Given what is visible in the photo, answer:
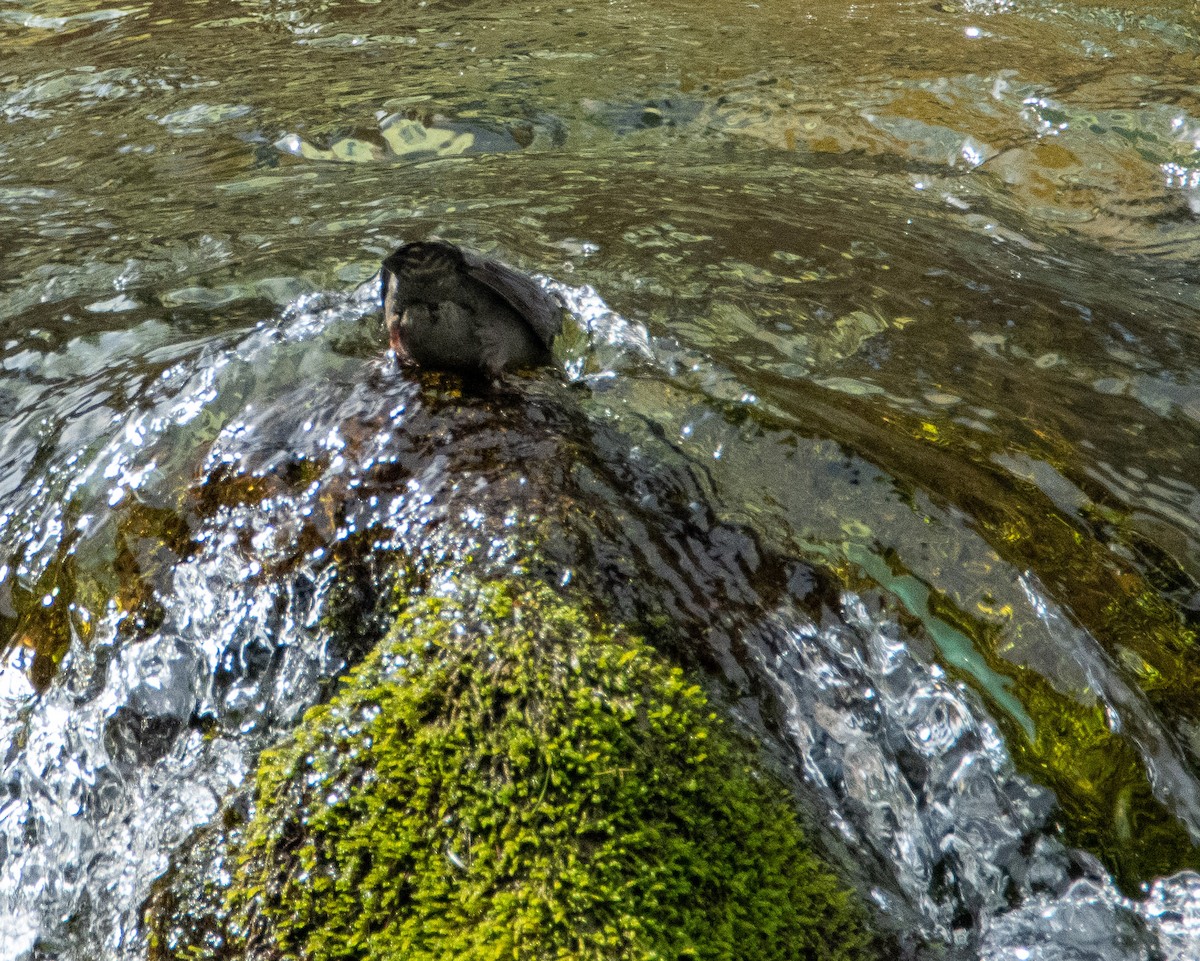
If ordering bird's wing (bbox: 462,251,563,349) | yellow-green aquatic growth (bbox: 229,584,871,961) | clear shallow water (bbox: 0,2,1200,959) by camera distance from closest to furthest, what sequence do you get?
yellow-green aquatic growth (bbox: 229,584,871,961) < clear shallow water (bbox: 0,2,1200,959) < bird's wing (bbox: 462,251,563,349)

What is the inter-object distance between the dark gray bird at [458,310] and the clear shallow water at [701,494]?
0.16 metres

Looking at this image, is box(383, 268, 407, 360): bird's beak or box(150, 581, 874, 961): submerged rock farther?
box(383, 268, 407, 360): bird's beak

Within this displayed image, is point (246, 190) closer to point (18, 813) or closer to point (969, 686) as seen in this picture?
point (18, 813)

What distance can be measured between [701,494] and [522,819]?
1258mm

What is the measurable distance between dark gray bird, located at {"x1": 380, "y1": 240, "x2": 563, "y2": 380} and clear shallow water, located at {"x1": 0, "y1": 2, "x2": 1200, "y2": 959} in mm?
155

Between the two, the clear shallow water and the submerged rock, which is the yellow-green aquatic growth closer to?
the submerged rock

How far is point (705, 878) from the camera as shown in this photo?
2.16m

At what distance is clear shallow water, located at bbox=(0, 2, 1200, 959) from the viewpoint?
2607mm

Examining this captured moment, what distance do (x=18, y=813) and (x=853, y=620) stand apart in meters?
2.21

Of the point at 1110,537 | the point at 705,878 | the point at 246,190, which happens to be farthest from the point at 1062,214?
the point at 705,878

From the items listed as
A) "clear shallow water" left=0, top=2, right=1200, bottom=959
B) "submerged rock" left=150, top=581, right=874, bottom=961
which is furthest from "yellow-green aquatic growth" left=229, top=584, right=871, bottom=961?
"clear shallow water" left=0, top=2, right=1200, bottom=959

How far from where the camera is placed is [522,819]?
81.4 inches

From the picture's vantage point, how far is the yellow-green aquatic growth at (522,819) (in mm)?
2021

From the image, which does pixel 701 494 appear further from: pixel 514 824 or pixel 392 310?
pixel 514 824
